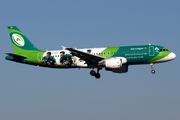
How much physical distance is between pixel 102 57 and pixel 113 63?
2.00 meters

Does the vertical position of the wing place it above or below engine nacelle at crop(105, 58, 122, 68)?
above

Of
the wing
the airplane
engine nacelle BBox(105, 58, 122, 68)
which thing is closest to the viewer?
the wing

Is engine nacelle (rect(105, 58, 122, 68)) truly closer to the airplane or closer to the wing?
the airplane

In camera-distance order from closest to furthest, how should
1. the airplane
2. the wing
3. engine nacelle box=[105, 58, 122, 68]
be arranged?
the wing → engine nacelle box=[105, 58, 122, 68] → the airplane

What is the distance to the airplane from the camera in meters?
54.7

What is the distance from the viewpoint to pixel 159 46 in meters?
55.9

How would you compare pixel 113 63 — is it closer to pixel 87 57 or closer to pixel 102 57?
pixel 102 57

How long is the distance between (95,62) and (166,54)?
1089 cm

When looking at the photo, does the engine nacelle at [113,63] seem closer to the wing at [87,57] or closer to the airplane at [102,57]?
the airplane at [102,57]

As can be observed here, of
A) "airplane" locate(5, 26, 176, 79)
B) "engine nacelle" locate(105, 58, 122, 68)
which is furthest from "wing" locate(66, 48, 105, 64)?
"engine nacelle" locate(105, 58, 122, 68)

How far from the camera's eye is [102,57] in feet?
181

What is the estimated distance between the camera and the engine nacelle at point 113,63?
178ft

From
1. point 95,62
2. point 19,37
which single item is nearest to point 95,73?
point 95,62

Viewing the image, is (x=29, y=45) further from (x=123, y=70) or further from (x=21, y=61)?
(x=123, y=70)
